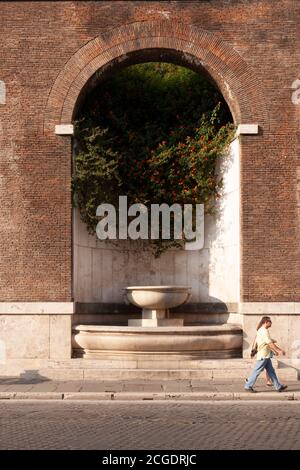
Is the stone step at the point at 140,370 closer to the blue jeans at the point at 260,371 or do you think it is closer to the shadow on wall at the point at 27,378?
the shadow on wall at the point at 27,378

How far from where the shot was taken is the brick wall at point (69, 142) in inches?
698

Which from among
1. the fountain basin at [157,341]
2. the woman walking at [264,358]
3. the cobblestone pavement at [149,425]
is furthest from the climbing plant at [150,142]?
the cobblestone pavement at [149,425]

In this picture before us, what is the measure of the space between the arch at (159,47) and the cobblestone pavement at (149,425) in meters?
6.73

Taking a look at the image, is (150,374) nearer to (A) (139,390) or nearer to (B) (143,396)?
(A) (139,390)

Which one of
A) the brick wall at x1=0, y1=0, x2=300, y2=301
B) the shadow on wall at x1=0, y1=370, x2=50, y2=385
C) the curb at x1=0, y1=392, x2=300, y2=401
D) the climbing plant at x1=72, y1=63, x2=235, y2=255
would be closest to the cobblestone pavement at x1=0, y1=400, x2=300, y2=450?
the curb at x1=0, y1=392, x2=300, y2=401

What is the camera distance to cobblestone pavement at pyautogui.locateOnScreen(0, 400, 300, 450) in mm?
9828

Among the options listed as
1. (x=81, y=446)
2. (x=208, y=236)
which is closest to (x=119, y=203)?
(x=208, y=236)

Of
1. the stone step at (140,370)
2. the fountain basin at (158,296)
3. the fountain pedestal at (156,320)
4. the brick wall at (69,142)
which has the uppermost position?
the brick wall at (69,142)

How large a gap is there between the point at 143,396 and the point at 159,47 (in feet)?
25.3

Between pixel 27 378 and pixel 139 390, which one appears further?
pixel 27 378

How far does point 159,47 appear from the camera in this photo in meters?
18.1

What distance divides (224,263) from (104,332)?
11.4 feet

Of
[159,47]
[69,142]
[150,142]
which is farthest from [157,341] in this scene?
[159,47]

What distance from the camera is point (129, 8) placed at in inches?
717
